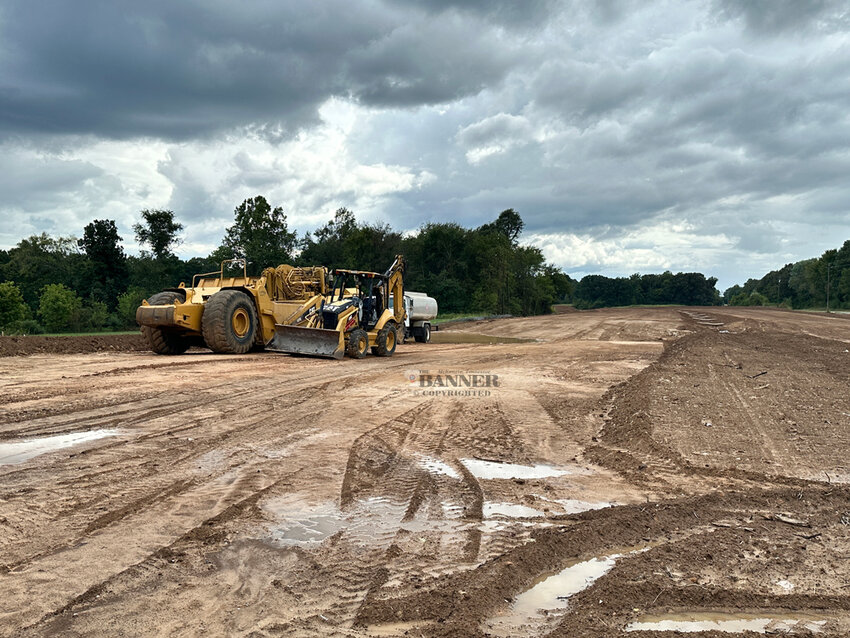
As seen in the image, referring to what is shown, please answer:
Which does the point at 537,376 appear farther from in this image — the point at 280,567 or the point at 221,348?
the point at 280,567

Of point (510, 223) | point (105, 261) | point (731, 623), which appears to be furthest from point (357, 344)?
point (510, 223)

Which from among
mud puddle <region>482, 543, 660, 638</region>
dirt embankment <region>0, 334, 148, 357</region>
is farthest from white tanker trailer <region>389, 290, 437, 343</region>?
mud puddle <region>482, 543, 660, 638</region>

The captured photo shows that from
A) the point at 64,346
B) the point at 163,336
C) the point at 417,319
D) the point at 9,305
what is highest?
the point at 9,305

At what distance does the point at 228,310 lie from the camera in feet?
47.9

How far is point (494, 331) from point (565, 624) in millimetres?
27993

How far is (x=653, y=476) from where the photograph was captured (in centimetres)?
534

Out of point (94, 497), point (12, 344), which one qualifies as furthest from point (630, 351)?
point (12, 344)

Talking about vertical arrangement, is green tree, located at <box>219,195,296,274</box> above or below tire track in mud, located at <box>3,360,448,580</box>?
above

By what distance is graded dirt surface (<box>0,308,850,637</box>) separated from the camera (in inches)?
116

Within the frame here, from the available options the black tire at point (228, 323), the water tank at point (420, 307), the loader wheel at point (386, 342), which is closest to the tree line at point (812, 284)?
the water tank at point (420, 307)

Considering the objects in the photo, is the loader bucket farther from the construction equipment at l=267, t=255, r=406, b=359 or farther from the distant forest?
the distant forest

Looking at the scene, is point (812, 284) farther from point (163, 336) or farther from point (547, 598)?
point (547, 598)

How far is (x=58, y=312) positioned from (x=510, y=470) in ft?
147

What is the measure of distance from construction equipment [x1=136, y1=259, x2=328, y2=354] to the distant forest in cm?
2480
